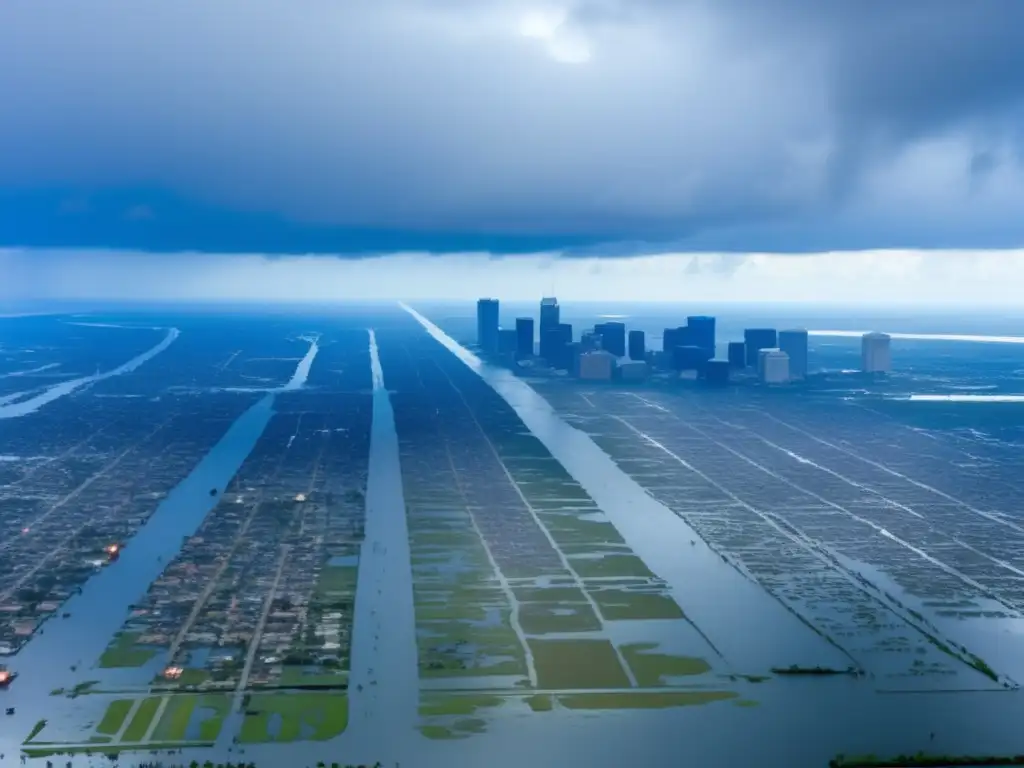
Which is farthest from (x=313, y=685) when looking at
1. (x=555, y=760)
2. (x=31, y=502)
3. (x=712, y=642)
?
(x=31, y=502)

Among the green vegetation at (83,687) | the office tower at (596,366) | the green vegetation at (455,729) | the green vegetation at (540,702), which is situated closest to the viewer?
the green vegetation at (455,729)

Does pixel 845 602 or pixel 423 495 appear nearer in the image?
pixel 845 602

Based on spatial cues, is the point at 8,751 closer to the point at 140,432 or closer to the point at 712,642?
the point at 712,642

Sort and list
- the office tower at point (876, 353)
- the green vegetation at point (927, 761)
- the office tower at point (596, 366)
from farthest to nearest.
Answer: the office tower at point (876, 353) < the office tower at point (596, 366) < the green vegetation at point (927, 761)

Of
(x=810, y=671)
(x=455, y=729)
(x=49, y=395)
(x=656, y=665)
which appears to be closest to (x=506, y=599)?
(x=656, y=665)

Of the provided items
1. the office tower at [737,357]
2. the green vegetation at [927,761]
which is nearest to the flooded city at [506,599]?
the green vegetation at [927,761]

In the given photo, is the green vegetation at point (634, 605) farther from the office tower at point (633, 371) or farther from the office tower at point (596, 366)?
the office tower at point (596, 366)
